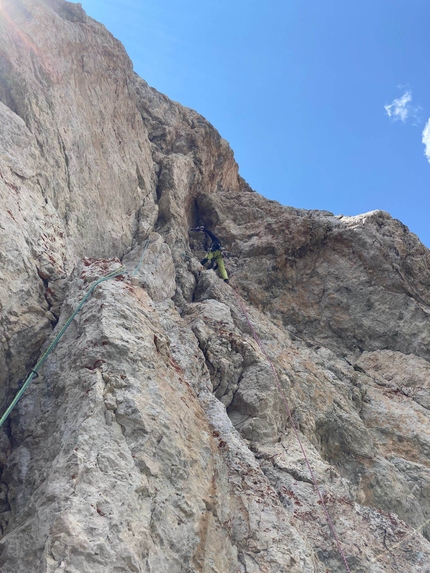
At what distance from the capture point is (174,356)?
315 inches

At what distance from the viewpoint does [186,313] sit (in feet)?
36.3

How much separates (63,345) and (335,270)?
11.3 metres

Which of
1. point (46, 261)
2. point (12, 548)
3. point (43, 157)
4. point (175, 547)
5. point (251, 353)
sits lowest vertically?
point (12, 548)

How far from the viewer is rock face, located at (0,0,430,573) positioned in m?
4.78

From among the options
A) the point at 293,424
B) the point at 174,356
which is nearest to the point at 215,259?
the point at 293,424

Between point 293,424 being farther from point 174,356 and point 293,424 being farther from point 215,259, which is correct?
point 215,259

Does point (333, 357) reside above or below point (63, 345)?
above

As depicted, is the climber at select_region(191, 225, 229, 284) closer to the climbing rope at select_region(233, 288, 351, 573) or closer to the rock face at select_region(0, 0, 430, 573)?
the rock face at select_region(0, 0, 430, 573)

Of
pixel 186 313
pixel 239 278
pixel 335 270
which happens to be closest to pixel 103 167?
pixel 186 313

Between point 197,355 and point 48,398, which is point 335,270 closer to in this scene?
point 197,355

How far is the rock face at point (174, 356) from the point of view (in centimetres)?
478

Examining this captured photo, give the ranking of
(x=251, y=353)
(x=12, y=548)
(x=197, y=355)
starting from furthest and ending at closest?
(x=251, y=353)
(x=197, y=355)
(x=12, y=548)

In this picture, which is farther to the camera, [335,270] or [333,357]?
[335,270]

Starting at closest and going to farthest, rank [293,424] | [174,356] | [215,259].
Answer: [174,356] < [293,424] < [215,259]
